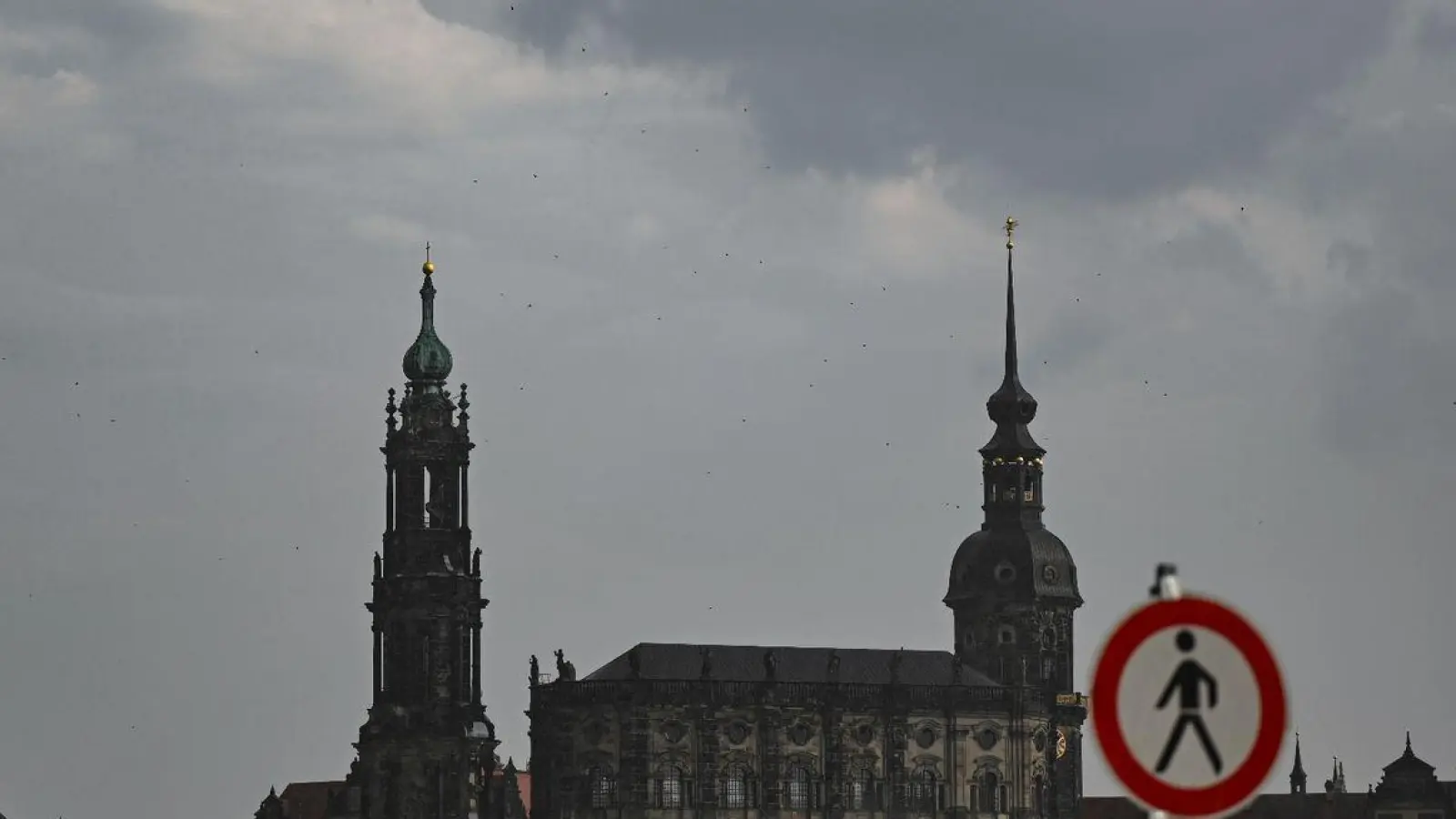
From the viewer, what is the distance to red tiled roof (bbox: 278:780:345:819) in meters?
162

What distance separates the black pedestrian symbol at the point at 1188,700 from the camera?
1106 centimetres

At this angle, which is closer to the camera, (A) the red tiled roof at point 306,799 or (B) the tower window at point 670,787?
(B) the tower window at point 670,787

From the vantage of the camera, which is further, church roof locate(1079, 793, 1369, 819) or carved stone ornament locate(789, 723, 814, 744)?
church roof locate(1079, 793, 1369, 819)

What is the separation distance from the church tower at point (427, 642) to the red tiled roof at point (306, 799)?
24.9 m

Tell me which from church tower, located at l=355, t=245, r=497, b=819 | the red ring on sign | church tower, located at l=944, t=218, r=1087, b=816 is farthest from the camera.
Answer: church tower, located at l=944, t=218, r=1087, b=816

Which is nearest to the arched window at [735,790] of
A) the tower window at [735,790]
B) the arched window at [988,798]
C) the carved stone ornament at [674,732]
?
the tower window at [735,790]

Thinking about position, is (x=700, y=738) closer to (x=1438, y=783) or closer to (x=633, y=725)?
(x=633, y=725)

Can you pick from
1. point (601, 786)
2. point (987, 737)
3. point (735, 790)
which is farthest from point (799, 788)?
point (601, 786)

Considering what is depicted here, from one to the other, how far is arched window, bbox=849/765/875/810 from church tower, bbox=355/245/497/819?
14701mm

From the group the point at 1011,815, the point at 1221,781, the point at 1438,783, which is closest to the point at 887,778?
→ the point at 1011,815

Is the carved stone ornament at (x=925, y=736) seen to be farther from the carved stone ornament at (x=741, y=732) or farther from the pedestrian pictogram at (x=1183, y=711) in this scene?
the pedestrian pictogram at (x=1183, y=711)

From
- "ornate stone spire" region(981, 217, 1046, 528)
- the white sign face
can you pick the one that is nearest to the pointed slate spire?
"ornate stone spire" region(981, 217, 1046, 528)

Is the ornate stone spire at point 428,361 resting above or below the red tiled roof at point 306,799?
above

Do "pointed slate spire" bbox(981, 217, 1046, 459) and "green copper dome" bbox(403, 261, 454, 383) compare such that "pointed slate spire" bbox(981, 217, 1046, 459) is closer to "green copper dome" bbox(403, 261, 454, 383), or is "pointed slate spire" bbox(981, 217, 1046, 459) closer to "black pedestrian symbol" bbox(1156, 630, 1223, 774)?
"green copper dome" bbox(403, 261, 454, 383)
